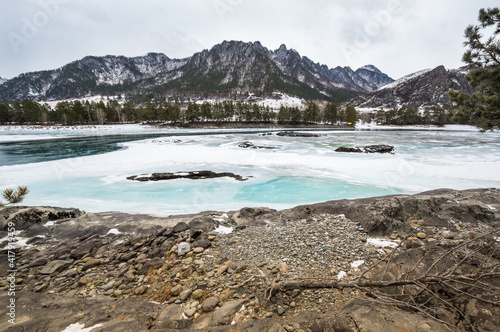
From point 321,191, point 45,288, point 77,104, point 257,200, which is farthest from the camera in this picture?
point 77,104

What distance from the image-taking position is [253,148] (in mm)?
27422

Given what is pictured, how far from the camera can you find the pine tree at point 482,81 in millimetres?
6609

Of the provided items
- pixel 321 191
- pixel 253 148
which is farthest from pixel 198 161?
pixel 321 191

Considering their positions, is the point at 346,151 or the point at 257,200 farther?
the point at 346,151

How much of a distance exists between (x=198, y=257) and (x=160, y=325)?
171 centimetres

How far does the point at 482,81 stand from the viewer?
712 cm

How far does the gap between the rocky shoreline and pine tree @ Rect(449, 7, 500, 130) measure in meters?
3.01

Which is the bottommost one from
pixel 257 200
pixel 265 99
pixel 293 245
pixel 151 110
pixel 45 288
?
pixel 257 200

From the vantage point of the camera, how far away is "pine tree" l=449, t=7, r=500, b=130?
6609mm

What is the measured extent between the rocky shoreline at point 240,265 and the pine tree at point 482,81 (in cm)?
301

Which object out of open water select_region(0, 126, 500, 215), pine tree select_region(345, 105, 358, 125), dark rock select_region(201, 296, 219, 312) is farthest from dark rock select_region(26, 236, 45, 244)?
pine tree select_region(345, 105, 358, 125)

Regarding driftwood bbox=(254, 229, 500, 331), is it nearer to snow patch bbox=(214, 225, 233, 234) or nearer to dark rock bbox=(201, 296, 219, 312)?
dark rock bbox=(201, 296, 219, 312)

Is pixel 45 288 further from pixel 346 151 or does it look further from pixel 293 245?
pixel 346 151

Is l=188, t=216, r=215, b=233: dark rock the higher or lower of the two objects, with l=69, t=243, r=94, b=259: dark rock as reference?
higher
